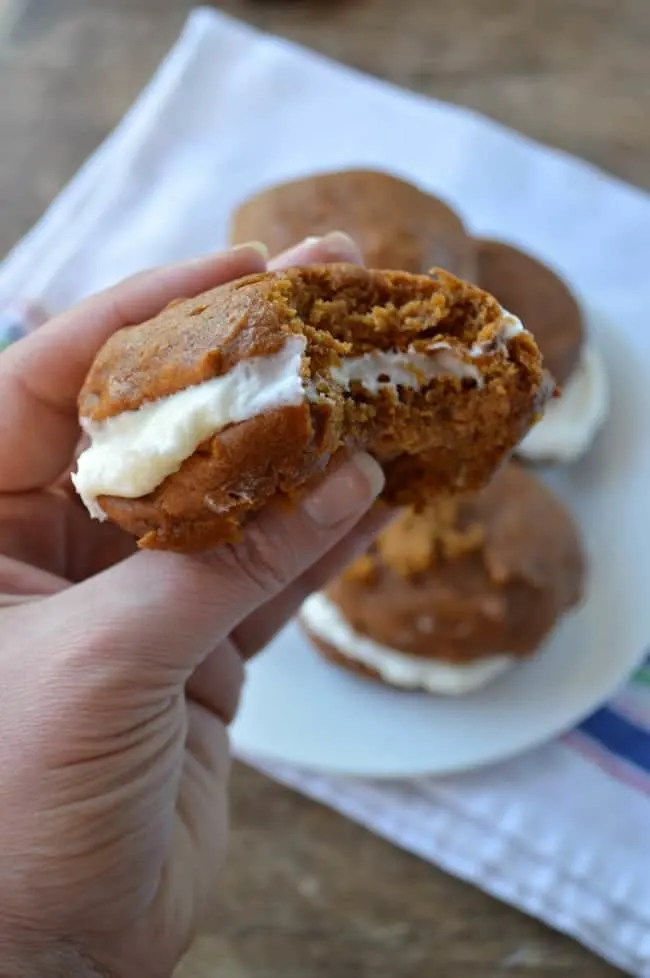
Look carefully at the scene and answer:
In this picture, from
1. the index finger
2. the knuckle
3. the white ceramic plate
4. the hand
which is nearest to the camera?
the hand

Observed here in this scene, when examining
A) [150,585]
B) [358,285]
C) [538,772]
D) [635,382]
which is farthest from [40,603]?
[635,382]

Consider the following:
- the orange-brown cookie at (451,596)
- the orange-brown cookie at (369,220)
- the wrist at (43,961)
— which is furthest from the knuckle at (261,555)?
the orange-brown cookie at (369,220)

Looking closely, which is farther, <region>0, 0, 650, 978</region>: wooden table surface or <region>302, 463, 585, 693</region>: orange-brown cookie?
<region>0, 0, 650, 978</region>: wooden table surface

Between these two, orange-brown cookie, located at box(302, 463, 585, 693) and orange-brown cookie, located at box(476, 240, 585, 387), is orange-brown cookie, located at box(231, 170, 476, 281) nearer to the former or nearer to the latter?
orange-brown cookie, located at box(476, 240, 585, 387)

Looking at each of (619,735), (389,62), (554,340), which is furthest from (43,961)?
(389,62)

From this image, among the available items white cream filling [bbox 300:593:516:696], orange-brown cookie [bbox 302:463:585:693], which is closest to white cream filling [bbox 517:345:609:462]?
orange-brown cookie [bbox 302:463:585:693]

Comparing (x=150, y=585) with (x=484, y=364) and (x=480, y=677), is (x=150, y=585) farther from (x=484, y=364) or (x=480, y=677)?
(x=480, y=677)

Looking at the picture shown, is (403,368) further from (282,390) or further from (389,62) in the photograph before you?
(389,62)
